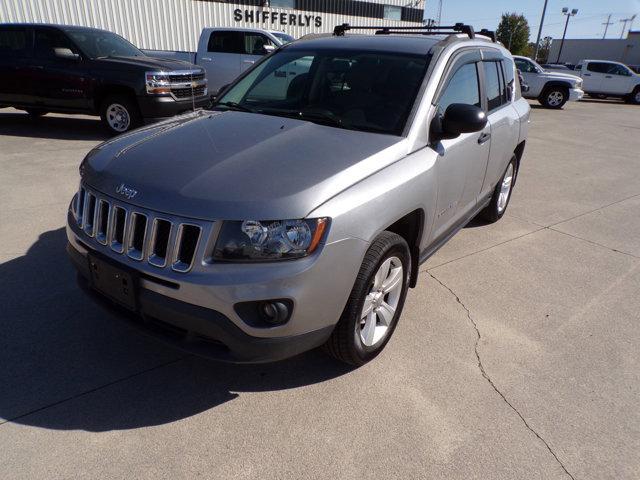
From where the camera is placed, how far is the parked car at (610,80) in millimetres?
21703

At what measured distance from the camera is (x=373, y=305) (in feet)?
8.96

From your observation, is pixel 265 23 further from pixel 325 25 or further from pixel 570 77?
pixel 570 77

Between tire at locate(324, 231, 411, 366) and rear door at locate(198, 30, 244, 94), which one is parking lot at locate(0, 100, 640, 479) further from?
rear door at locate(198, 30, 244, 94)

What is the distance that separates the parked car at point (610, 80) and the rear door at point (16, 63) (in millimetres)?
22831

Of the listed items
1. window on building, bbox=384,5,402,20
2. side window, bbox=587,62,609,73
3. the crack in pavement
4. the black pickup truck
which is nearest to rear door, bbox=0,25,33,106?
the black pickup truck

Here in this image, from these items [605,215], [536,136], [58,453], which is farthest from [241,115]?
[536,136]

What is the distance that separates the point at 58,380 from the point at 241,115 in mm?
1975

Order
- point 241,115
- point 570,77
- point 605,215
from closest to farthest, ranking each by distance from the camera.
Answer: point 241,115 → point 605,215 → point 570,77

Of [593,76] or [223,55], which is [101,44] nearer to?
[223,55]

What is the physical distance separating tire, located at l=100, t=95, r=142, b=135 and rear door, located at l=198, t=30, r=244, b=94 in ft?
11.7

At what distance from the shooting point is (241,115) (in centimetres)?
326

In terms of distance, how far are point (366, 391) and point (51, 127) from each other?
9.44 m

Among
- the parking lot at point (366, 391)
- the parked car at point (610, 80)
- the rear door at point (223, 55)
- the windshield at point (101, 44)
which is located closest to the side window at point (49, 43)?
the windshield at point (101, 44)

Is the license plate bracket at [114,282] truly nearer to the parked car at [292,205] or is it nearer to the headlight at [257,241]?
the parked car at [292,205]
